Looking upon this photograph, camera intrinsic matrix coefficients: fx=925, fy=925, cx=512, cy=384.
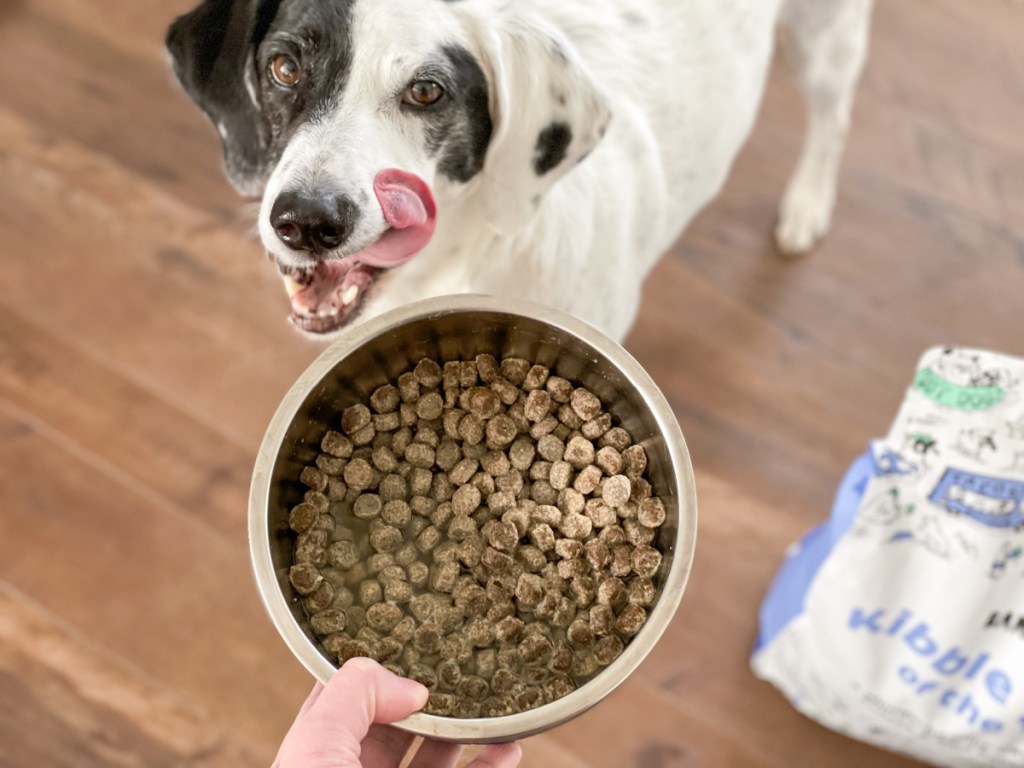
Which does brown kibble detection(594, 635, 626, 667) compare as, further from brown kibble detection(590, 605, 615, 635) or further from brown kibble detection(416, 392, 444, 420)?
brown kibble detection(416, 392, 444, 420)

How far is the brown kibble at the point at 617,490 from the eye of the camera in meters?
1.04

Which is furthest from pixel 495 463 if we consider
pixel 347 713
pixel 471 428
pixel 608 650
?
pixel 347 713

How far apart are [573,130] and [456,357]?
31 centimetres

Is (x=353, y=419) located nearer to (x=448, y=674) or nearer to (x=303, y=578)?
(x=303, y=578)

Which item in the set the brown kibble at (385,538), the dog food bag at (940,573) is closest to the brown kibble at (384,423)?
the brown kibble at (385,538)

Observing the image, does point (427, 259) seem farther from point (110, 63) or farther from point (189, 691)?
point (110, 63)

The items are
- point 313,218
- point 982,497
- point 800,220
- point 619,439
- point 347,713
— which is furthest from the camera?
point 800,220

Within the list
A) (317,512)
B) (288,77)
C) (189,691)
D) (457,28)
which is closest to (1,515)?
(189,691)

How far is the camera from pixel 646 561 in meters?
0.99

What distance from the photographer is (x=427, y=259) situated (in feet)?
3.93

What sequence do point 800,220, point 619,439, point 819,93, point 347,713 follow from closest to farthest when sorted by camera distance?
1. point 347,713
2. point 619,439
3. point 819,93
4. point 800,220

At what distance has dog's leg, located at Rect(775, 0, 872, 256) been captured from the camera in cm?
157

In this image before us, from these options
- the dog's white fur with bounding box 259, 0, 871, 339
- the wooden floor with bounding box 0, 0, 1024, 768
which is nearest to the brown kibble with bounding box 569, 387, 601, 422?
the dog's white fur with bounding box 259, 0, 871, 339

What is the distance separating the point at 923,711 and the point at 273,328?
129 cm
